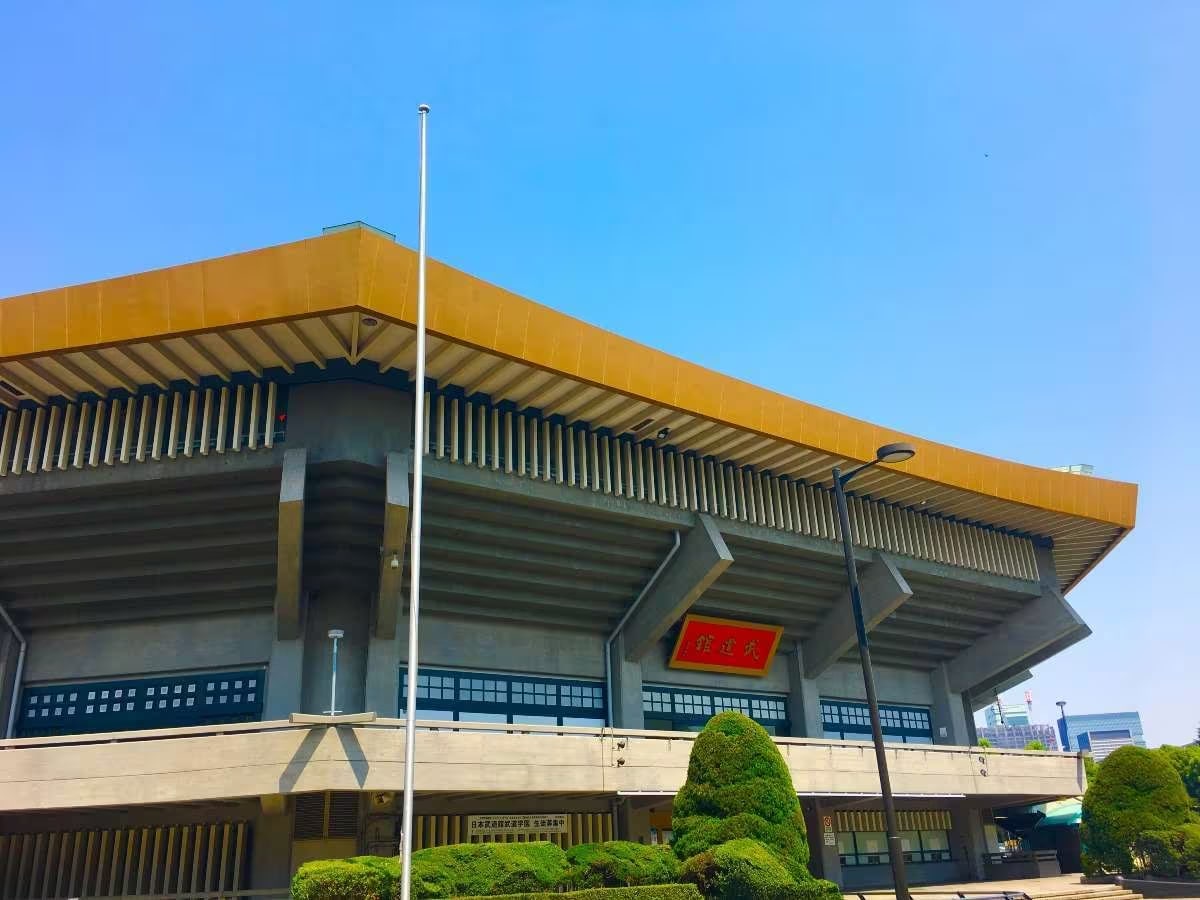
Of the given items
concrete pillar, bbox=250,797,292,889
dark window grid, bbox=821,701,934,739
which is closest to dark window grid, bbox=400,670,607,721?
concrete pillar, bbox=250,797,292,889

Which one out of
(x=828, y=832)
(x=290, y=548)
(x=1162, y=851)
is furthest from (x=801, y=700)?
(x=290, y=548)

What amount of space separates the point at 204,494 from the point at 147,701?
590cm

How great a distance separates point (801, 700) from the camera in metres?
32.3

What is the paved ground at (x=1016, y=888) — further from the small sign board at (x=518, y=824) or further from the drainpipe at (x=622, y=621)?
the drainpipe at (x=622, y=621)

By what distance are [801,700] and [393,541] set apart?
659 inches

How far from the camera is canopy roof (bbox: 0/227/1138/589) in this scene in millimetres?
19500

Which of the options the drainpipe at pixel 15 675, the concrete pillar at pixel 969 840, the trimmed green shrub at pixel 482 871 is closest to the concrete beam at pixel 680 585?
the trimmed green shrub at pixel 482 871

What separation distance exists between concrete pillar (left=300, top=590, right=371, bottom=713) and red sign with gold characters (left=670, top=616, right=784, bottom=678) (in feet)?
32.4

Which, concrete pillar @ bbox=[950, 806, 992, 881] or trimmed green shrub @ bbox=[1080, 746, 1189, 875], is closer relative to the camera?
trimmed green shrub @ bbox=[1080, 746, 1189, 875]

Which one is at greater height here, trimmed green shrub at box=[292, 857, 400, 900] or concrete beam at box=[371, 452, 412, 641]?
concrete beam at box=[371, 452, 412, 641]

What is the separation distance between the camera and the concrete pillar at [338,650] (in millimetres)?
23547

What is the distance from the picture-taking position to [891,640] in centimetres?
3488

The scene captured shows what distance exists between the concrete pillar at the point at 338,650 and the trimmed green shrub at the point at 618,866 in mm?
8613

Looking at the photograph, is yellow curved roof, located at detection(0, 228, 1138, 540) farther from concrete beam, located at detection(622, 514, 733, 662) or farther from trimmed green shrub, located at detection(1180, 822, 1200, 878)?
trimmed green shrub, located at detection(1180, 822, 1200, 878)
